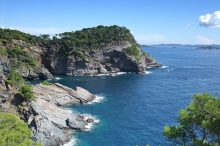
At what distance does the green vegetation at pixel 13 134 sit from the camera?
3024 cm

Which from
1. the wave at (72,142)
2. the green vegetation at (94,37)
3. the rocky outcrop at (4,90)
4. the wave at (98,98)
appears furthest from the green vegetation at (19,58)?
the wave at (72,142)

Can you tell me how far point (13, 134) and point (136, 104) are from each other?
56.9 metres

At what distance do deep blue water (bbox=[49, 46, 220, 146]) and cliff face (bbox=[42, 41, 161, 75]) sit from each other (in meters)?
9.78

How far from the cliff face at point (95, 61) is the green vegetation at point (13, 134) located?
100068 millimetres

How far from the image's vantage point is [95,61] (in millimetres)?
144875

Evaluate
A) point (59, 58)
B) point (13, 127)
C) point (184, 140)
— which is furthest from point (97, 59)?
point (184, 140)

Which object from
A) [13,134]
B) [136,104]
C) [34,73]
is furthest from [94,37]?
[13,134]

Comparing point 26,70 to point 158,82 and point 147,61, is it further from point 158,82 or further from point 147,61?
point 147,61

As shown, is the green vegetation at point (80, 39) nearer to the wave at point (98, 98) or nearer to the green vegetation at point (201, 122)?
the wave at point (98, 98)

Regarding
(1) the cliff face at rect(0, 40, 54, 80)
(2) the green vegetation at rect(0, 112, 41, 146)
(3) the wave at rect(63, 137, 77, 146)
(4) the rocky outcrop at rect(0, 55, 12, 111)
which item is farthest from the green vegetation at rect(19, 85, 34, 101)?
(1) the cliff face at rect(0, 40, 54, 80)

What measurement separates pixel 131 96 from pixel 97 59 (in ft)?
196

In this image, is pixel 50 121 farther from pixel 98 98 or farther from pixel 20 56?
pixel 20 56

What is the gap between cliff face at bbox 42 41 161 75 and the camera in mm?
137625

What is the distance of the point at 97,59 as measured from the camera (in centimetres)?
14788
